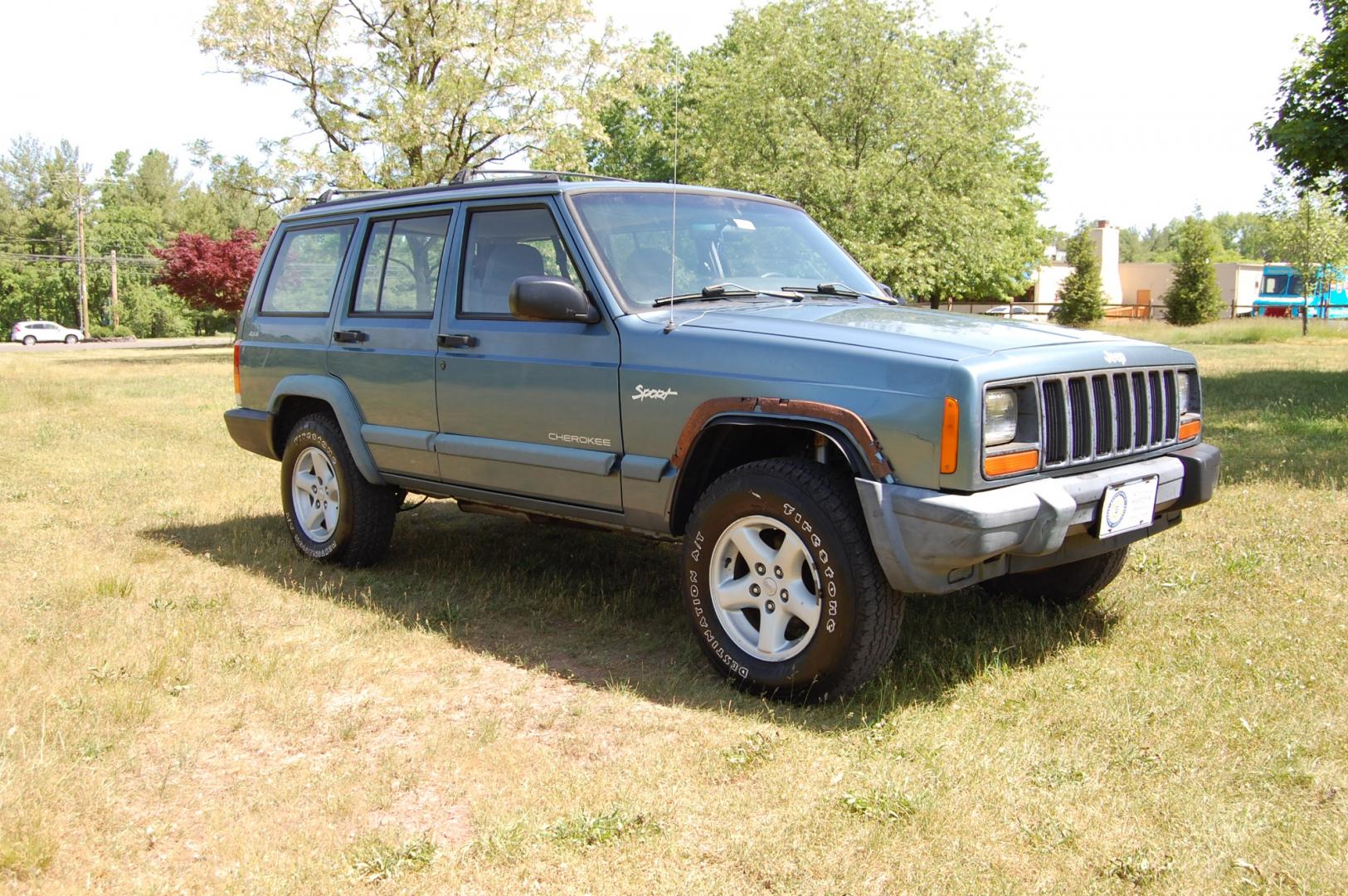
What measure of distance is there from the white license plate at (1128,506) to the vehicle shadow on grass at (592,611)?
29.0 inches

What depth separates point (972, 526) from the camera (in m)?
3.62

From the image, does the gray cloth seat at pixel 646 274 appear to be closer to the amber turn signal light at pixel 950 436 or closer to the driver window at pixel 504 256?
the driver window at pixel 504 256

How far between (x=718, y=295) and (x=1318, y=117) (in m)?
13.0

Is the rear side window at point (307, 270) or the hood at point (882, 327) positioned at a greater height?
the rear side window at point (307, 270)

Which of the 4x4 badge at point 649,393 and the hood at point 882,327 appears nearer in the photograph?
the hood at point 882,327

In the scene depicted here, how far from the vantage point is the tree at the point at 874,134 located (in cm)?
2748

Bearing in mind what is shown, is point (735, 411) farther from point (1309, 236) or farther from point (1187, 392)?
point (1309, 236)

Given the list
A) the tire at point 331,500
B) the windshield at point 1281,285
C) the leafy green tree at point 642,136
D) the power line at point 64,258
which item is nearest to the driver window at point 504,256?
the tire at point 331,500

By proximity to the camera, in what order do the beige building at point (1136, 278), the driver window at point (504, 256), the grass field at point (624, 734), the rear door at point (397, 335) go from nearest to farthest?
1. the grass field at point (624, 734)
2. the driver window at point (504, 256)
3. the rear door at point (397, 335)
4. the beige building at point (1136, 278)

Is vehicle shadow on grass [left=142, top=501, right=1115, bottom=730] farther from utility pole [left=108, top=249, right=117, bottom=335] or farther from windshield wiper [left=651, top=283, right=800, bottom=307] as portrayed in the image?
utility pole [left=108, top=249, right=117, bottom=335]

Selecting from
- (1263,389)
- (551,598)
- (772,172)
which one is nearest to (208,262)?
(772,172)

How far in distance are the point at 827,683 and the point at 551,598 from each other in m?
2.04

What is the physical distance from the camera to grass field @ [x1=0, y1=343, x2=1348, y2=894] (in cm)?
306

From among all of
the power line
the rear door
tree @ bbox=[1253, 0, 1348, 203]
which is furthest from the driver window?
the power line
